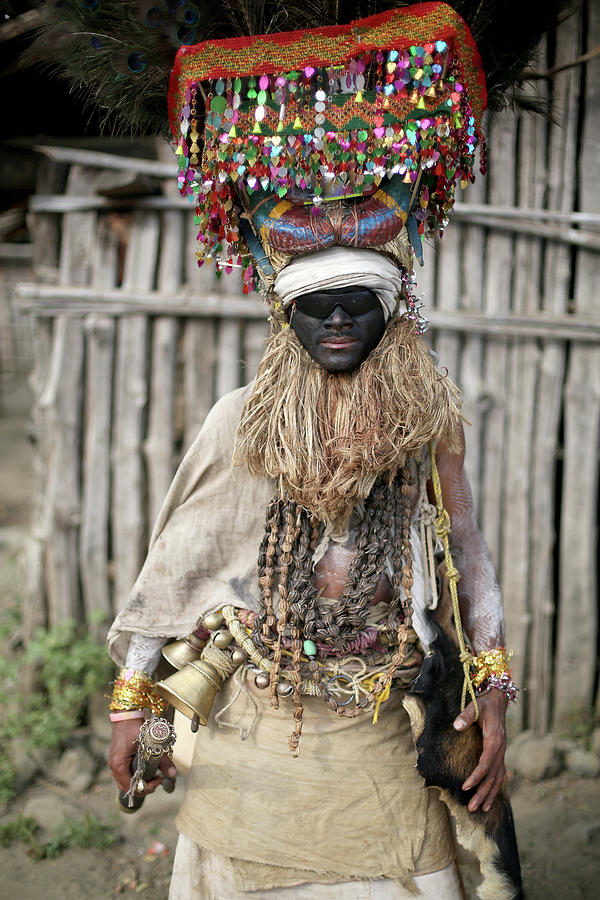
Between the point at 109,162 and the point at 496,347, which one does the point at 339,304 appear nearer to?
the point at 496,347

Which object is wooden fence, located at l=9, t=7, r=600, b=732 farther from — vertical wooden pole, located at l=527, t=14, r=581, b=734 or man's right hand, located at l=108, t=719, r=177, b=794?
man's right hand, located at l=108, t=719, r=177, b=794

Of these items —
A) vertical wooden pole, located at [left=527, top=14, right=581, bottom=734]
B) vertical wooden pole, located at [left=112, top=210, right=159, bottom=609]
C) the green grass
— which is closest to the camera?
the green grass

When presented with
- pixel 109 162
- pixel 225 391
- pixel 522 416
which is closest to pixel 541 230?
pixel 522 416

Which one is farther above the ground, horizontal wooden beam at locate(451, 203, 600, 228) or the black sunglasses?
horizontal wooden beam at locate(451, 203, 600, 228)

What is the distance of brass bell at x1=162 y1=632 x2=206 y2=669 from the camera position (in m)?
2.16

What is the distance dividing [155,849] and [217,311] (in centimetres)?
Result: 253

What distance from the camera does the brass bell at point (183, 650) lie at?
2.16 m

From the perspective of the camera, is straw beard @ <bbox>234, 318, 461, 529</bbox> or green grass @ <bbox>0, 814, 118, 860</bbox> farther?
green grass @ <bbox>0, 814, 118, 860</bbox>

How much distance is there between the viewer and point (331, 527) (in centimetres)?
205

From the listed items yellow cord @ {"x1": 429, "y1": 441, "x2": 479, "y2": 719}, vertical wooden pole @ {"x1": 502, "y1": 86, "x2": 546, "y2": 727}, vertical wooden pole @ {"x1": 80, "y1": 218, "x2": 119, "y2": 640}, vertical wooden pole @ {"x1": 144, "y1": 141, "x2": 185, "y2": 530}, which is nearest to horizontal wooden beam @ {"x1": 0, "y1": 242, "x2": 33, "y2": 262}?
vertical wooden pole @ {"x1": 80, "y1": 218, "x2": 119, "y2": 640}

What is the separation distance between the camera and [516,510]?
411cm

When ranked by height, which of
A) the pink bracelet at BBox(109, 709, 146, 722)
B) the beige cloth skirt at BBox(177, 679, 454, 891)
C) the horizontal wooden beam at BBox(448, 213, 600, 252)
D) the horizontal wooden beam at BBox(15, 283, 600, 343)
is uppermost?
the horizontal wooden beam at BBox(448, 213, 600, 252)

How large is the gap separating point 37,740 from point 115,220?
268cm

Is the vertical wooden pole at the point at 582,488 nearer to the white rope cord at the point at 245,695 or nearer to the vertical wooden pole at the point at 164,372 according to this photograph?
the vertical wooden pole at the point at 164,372
